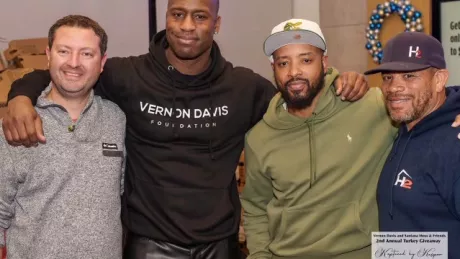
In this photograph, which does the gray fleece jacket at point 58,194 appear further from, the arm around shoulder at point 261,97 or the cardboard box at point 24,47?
the cardboard box at point 24,47

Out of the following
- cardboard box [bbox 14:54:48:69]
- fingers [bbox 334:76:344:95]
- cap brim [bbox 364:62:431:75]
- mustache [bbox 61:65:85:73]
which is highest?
cardboard box [bbox 14:54:48:69]

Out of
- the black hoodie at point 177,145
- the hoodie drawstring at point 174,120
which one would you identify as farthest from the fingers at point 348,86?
the hoodie drawstring at point 174,120

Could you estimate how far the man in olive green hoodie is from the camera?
2.29 meters

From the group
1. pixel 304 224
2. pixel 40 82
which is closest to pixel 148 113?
pixel 40 82

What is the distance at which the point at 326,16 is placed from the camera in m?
4.61

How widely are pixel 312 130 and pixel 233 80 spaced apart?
42 centimetres

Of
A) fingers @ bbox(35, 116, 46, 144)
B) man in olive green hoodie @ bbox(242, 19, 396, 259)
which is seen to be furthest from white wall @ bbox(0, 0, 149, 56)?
man in olive green hoodie @ bbox(242, 19, 396, 259)

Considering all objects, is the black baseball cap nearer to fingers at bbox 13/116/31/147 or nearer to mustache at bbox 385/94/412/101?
mustache at bbox 385/94/412/101

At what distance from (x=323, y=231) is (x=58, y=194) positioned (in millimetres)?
1003

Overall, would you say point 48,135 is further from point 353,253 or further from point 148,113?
point 353,253

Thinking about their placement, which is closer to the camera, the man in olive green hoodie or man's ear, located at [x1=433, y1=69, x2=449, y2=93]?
man's ear, located at [x1=433, y1=69, x2=449, y2=93]

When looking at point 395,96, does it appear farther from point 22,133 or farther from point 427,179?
point 22,133

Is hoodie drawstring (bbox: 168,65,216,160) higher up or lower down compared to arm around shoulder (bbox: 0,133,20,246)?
higher up

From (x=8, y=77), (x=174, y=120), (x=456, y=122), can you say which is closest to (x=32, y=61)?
(x=8, y=77)
